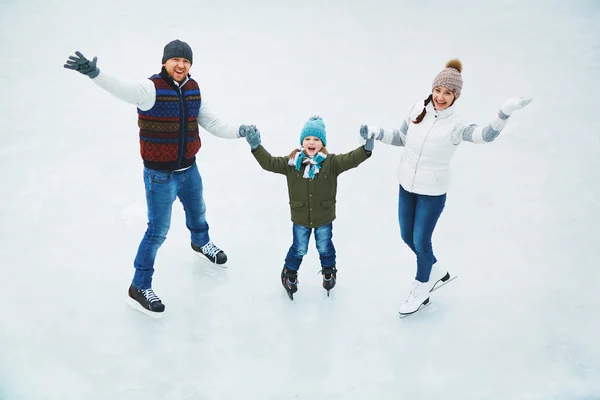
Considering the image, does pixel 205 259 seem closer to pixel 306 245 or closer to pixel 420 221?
pixel 306 245

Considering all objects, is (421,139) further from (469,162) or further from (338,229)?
(469,162)

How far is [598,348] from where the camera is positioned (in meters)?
3.52

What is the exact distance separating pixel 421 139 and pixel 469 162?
6.65ft

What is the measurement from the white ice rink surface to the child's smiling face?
3.35 ft

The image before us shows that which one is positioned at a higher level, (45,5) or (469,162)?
(45,5)

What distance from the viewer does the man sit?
10.7 feet

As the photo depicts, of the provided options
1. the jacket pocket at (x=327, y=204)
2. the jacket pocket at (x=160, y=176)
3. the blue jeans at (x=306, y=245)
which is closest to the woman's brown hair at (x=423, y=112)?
the jacket pocket at (x=327, y=204)

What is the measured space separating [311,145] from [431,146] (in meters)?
0.65

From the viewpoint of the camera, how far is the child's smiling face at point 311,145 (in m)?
3.38

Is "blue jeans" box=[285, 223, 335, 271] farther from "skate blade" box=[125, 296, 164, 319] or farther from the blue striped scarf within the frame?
"skate blade" box=[125, 296, 164, 319]

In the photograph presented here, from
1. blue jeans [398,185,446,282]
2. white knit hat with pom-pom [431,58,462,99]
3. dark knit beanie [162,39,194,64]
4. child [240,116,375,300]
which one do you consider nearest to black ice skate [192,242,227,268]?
child [240,116,375,300]

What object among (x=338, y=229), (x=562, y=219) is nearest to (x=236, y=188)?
(x=338, y=229)

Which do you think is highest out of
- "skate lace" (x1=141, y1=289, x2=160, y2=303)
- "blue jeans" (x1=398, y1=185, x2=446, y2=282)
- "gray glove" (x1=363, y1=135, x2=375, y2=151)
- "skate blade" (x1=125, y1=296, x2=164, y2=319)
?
"gray glove" (x1=363, y1=135, x2=375, y2=151)

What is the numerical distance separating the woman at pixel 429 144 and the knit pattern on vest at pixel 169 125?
99 centimetres
